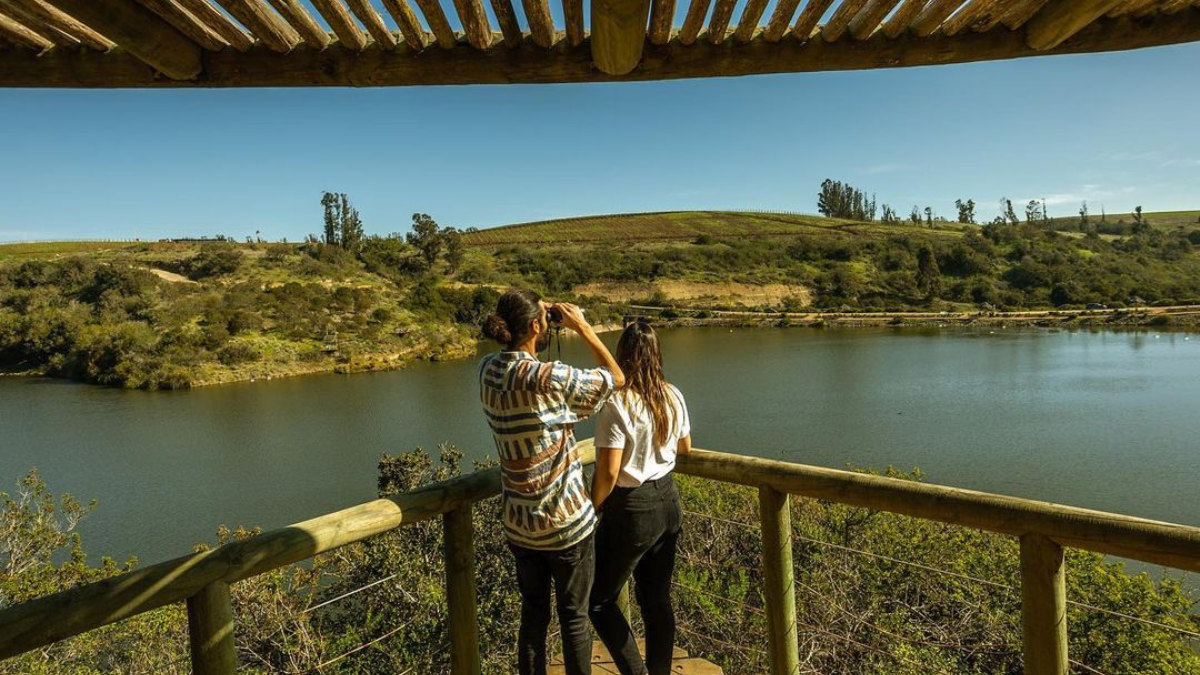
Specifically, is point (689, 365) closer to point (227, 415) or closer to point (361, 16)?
point (227, 415)

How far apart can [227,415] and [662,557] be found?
1916cm

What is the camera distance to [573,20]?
4.31 feet

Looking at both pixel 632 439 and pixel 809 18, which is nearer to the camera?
pixel 809 18

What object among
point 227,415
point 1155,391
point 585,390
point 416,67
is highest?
point 416,67

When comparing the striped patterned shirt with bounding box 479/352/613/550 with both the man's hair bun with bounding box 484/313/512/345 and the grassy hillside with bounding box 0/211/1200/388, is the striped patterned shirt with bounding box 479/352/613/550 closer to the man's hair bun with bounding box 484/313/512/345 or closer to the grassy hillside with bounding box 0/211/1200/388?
the man's hair bun with bounding box 484/313/512/345

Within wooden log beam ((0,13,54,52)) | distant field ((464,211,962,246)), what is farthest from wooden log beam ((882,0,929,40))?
distant field ((464,211,962,246))

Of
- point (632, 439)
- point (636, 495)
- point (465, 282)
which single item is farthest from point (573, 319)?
point (465, 282)

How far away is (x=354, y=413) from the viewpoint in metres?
17.9

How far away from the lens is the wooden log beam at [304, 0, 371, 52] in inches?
48.4

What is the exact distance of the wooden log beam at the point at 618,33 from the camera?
1.17 metres

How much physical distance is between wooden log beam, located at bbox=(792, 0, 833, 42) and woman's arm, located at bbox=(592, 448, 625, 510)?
3.63ft

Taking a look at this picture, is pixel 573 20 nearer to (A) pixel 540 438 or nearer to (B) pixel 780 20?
(B) pixel 780 20

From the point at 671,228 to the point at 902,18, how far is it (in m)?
67.7

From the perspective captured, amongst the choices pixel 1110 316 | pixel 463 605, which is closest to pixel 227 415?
pixel 463 605
